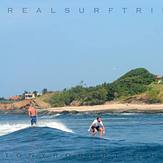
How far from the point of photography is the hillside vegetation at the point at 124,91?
166750 mm

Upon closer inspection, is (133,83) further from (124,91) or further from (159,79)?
(159,79)

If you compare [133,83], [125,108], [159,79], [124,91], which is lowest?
[125,108]

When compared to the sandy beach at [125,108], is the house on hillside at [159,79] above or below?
above

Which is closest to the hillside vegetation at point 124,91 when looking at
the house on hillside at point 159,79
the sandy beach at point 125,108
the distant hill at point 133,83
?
the distant hill at point 133,83

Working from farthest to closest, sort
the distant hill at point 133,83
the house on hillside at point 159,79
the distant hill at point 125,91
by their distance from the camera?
the house on hillside at point 159,79
the distant hill at point 133,83
the distant hill at point 125,91

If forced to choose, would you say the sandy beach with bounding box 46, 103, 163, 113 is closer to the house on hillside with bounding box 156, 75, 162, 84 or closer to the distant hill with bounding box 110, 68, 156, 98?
the distant hill with bounding box 110, 68, 156, 98

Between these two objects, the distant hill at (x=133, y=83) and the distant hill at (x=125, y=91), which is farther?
the distant hill at (x=133, y=83)

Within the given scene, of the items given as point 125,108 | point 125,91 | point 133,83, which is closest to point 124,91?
point 125,91

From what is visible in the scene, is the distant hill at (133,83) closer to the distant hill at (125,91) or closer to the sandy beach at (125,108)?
the distant hill at (125,91)

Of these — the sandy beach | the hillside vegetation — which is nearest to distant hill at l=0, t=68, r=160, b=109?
the hillside vegetation

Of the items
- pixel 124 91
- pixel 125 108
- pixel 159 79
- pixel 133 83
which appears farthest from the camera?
pixel 159 79

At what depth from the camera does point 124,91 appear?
17438 centimetres

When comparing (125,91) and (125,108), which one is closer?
(125,108)

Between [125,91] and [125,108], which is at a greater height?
[125,91]
